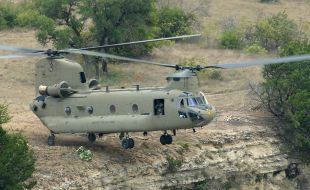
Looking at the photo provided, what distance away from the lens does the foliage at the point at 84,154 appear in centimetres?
2955

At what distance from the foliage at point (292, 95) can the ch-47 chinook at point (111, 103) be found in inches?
398

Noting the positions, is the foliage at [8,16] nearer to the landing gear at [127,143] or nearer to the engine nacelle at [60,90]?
the engine nacelle at [60,90]

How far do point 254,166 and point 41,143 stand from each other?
41.3ft

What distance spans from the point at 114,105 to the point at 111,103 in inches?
7.0

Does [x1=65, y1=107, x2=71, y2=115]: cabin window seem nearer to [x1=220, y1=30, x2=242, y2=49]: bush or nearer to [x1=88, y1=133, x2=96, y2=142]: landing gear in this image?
[x1=88, y1=133, x2=96, y2=142]: landing gear

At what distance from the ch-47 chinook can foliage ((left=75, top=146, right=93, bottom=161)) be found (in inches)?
33.4

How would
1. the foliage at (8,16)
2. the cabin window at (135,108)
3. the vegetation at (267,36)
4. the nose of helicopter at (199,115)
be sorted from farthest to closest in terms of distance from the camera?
the vegetation at (267,36) → the foliage at (8,16) → the cabin window at (135,108) → the nose of helicopter at (199,115)

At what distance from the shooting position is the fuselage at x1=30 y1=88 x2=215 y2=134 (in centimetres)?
2848

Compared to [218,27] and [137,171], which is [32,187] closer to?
[137,171]

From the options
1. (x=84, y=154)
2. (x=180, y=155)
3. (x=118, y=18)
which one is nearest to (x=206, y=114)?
(x=180, y=155)

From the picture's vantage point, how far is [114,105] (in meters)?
29.6

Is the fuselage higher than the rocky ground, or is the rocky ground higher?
the fuselage

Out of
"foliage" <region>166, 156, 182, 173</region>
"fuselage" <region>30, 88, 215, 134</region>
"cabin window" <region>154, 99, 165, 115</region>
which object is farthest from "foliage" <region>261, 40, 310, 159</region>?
"cabin window" <region>154, 99, 165, 115</region>

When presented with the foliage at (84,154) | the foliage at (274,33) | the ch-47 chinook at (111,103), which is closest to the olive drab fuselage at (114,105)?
the ch-47 chinook at (111,103)
